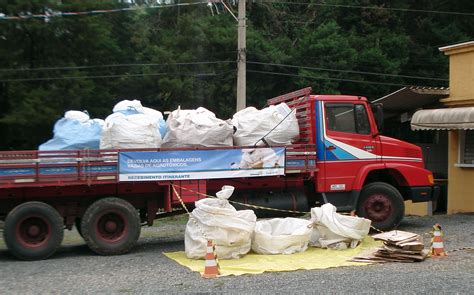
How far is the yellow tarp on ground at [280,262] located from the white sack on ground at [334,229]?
17 cm

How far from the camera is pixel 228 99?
3325cm

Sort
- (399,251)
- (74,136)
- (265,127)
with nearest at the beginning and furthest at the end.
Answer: (399,251) → (74,136) → (265,127)

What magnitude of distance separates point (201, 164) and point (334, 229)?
9.16 ft

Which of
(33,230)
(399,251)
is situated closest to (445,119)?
(399,251)

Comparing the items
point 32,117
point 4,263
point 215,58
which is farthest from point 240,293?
point 215,58

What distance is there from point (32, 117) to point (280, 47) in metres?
15.1

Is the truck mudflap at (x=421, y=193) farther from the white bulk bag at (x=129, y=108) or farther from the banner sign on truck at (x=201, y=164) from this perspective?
the white bulk bag at (x=129, y=108)

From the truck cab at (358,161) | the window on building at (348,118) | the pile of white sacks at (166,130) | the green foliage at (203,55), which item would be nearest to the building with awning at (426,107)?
the truck cab at (358,161)

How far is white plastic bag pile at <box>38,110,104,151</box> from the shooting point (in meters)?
10.8

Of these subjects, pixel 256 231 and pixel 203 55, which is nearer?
pixel 256 231

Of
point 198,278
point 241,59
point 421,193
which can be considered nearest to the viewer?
point 198,278

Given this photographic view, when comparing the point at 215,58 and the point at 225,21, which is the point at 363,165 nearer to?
the point at 215,58

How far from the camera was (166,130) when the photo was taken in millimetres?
11359

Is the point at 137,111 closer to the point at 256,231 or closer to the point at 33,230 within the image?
the point at 33,230
